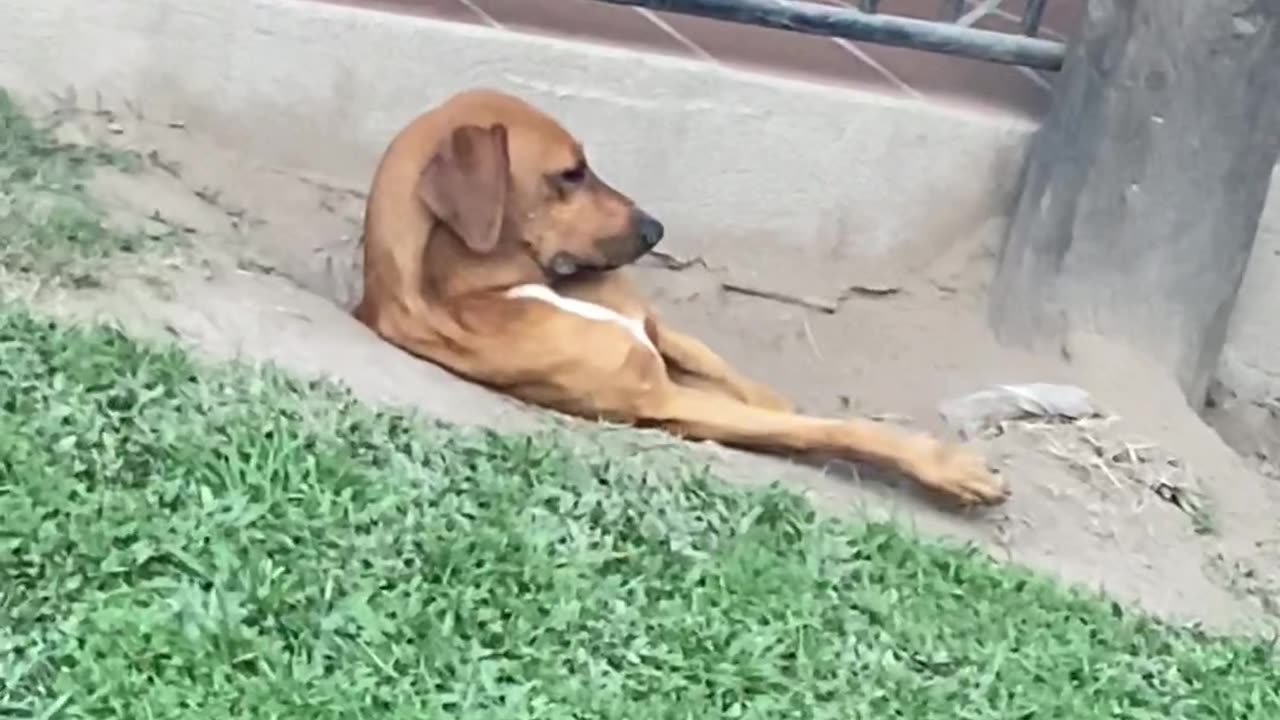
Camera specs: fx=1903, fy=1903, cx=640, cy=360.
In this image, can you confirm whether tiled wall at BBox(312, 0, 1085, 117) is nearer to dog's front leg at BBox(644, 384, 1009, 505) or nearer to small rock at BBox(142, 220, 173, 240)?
small rock at BBox(142, 220, 173, 240)

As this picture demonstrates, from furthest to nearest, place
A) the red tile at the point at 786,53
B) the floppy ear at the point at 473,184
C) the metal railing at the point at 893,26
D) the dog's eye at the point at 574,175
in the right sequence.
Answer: the red tile at the point at 786,53 < the metal railing at the point at 893,26 < the dog's eye at the point at 574,175 < the floppy ear at the point at 473,184

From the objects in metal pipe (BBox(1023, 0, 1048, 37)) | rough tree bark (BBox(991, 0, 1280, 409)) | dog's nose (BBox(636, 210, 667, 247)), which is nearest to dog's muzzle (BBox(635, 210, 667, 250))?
dog's nose (BBox(636, 210, 667, 247))

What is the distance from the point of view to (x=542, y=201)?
3799mm

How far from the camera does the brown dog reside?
11.9 feet

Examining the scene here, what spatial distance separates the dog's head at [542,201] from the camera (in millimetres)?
3682

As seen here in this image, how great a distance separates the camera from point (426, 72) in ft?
14.7

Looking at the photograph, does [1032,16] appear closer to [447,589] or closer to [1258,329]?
[1258,329]

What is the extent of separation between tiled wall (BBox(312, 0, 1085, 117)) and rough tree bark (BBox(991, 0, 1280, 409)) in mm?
303

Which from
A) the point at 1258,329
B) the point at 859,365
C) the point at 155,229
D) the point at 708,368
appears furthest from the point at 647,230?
the point at 1258,329

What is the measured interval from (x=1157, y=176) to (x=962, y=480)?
3.31 feet

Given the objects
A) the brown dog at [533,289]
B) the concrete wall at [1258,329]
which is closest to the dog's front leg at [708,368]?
the brown dog at [533,289]

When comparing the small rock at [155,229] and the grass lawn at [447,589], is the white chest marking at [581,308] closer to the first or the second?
the grass lawn at [447,589]

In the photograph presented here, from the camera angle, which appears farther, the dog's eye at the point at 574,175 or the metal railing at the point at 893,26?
the metal railing at the point at 893,26

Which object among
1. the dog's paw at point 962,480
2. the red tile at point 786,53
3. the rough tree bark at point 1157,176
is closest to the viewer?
the dog's paw at point 962,480
